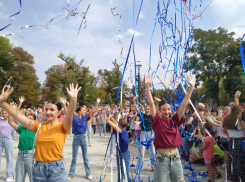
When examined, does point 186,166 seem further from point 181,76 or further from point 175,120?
point 175,120

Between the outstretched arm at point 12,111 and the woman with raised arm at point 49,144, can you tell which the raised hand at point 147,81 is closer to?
the woman with raised arm at point 49,144

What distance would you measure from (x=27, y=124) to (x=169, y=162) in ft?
6.18

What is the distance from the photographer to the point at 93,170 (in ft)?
16.7

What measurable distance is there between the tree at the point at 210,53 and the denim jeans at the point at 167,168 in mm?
7263

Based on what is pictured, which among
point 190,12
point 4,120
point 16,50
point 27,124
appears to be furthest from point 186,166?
point 16,50

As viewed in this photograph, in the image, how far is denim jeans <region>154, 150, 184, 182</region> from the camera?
2.43 m

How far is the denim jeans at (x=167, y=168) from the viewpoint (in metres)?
2.43

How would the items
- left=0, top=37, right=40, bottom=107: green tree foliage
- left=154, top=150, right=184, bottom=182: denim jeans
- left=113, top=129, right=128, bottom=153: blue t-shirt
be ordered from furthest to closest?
left=0, top=37, right=40, bottom=107: green tree foliage
left=113, top=129, right=128, bottom=153: blue t-shirt
left=154, top=150, right=184, bottom=182: denim jeans

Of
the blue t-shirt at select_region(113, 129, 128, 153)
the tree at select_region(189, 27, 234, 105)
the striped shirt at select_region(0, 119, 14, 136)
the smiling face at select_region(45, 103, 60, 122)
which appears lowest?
the blue t-shirt at select_region(113, 129, 128, 153)

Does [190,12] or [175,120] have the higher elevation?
[190,12]

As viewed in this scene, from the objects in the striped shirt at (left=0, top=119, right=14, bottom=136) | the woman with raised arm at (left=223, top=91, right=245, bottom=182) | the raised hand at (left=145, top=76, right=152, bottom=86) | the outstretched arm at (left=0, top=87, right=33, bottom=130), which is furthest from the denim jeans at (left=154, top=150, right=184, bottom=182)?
the striped shirt at (left=0, top=119, right=14, bottom=136)

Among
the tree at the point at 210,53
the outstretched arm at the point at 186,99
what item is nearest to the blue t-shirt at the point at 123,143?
the outstretched arm at the point at 186,99

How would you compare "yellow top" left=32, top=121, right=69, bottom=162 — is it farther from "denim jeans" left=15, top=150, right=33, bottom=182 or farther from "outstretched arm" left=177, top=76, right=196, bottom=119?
"outstretched arm" left=177, top=76, right=196, bottom=119

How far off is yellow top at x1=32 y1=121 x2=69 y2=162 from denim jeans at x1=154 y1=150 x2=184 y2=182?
4.22ft
